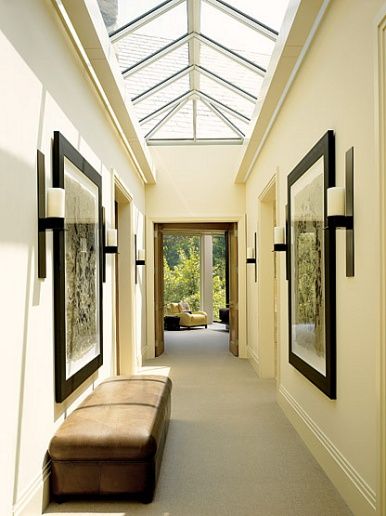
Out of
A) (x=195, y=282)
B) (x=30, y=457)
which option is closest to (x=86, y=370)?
(x=30, y=457)

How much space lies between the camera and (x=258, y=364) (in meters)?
7.18

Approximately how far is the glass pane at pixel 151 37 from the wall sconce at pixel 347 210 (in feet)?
9.43

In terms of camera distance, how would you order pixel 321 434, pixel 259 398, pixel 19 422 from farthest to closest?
pixel 259 398 → pixel 321 434 → pixel 19 422

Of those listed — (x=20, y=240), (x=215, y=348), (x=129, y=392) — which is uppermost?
(x=20, y=240)

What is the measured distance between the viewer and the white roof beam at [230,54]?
561 cm

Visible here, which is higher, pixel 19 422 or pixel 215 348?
pixel 19 422

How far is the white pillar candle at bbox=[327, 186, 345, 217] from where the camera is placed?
2885 millimetres

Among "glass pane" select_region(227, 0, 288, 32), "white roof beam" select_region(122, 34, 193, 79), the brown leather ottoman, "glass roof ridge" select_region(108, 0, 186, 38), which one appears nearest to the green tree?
"white roof beam" select_region(122, 34, 193, 79)

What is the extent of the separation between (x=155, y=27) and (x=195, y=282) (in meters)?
11.2

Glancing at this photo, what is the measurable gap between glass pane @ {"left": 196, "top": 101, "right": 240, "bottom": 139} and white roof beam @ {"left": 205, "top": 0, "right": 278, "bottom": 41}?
9.59ft

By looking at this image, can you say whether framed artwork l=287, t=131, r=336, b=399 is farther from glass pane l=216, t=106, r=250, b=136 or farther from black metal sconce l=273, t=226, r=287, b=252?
glass pane l=216, t=106, r=250, b=136

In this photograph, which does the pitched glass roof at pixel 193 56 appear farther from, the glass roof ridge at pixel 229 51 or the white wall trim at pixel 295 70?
the white wall trim at pixel 295 70

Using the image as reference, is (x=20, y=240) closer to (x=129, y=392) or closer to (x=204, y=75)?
(x=129, y=392)

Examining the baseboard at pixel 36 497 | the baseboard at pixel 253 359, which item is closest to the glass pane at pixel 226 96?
the baseboard at pixel 253 359
